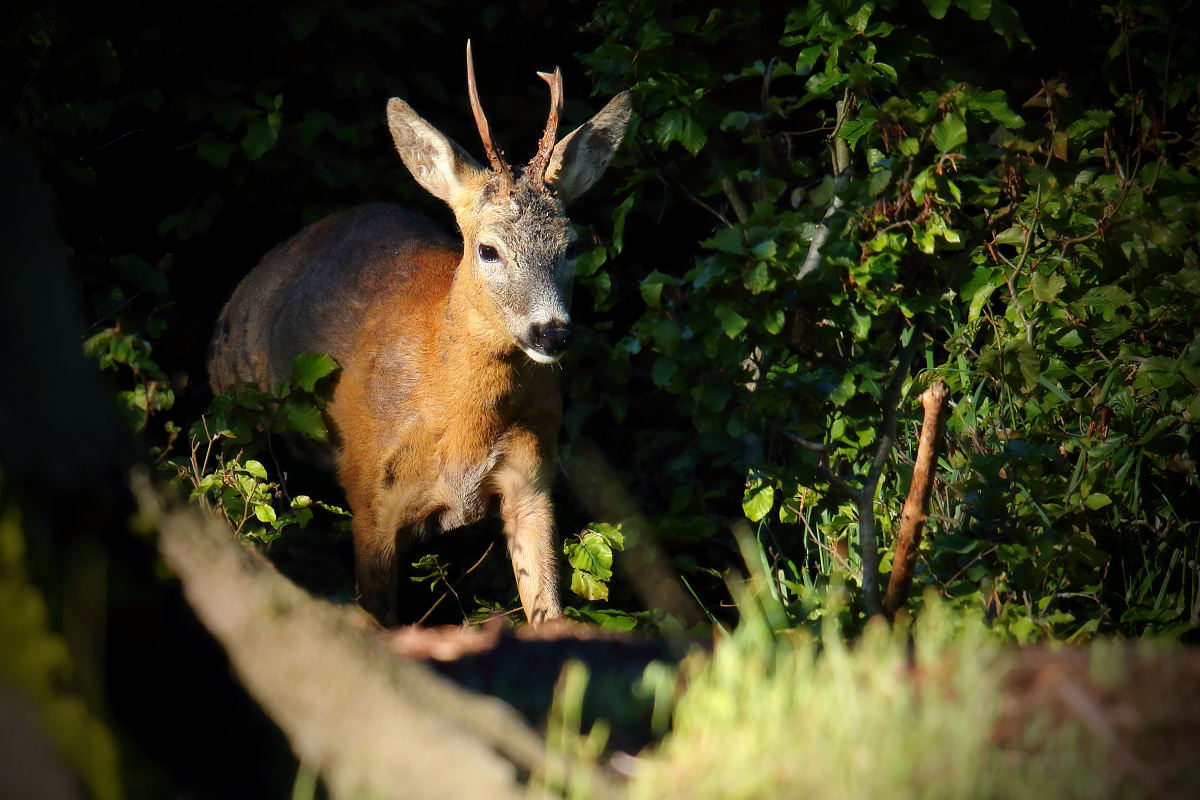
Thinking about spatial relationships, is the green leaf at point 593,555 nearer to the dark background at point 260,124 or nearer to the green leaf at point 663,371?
the dark background at point 260,124

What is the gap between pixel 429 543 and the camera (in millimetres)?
6090

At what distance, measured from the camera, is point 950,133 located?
11.0 ft

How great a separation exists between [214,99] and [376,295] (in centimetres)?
146

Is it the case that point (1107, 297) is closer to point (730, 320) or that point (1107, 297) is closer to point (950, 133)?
point (950, 133)

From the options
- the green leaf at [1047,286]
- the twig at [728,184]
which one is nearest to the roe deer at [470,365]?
the twig at [728,184]

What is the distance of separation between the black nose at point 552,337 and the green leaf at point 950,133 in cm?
151

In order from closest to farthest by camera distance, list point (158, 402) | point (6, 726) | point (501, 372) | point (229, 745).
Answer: point (6, 726) < point (229, 745) < point (158, 402) < point (501, 372)

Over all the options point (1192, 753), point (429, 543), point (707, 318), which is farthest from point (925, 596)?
point (429, 543)

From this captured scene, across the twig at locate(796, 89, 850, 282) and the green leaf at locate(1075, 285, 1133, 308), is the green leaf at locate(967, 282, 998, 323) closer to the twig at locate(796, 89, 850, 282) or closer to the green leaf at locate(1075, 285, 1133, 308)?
the green leaf at locate(1075, 285, 1133, 308)

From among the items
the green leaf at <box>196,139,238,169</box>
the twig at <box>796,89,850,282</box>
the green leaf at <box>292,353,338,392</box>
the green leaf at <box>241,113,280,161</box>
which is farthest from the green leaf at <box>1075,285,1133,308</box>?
the green leaf at <box>196,139,238,169</box>

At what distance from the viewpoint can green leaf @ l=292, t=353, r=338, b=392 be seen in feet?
14.8

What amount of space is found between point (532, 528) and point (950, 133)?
2424mm

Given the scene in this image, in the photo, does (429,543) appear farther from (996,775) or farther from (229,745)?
(996,775)

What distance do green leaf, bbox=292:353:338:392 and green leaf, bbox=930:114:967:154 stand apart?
2.63 metres
